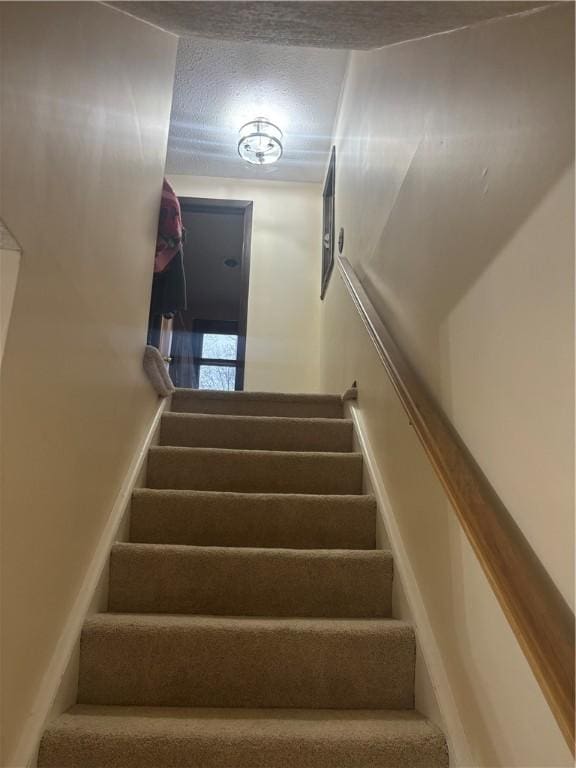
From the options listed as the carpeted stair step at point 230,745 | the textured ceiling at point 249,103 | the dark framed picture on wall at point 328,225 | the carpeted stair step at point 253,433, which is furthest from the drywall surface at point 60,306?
the dark framed picture on wall at point 328,225

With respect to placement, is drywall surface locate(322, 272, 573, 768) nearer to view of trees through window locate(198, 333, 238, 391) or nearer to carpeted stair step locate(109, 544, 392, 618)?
carpeted stair step locate(109, 544, 392, 618)

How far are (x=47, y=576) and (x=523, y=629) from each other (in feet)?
3.45

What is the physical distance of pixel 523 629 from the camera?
79cm

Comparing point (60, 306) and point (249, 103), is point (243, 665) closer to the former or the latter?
point (60, 306)

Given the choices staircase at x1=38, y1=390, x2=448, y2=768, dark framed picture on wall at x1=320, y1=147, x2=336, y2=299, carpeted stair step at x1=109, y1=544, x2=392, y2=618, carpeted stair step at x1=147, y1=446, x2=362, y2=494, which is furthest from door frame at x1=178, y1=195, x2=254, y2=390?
carpeted stair step at x1=109, y1=544, x2=392, y2=618

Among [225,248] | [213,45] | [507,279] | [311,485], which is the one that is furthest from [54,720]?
[225,248]

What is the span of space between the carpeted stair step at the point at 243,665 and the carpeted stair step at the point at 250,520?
1.59ft

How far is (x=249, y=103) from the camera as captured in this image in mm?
3871

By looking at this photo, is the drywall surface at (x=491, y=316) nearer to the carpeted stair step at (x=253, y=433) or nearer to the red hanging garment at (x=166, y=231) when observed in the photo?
the carpeted stair step at (x=253, y=433)

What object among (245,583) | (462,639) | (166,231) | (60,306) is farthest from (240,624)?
(166,231)

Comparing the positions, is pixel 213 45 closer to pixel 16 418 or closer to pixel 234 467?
pixel 234 467

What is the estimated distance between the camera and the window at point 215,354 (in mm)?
6648

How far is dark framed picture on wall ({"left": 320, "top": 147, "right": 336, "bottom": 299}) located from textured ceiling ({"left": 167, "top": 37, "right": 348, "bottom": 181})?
0.26 meters

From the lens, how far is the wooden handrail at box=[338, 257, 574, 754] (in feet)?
2.36
